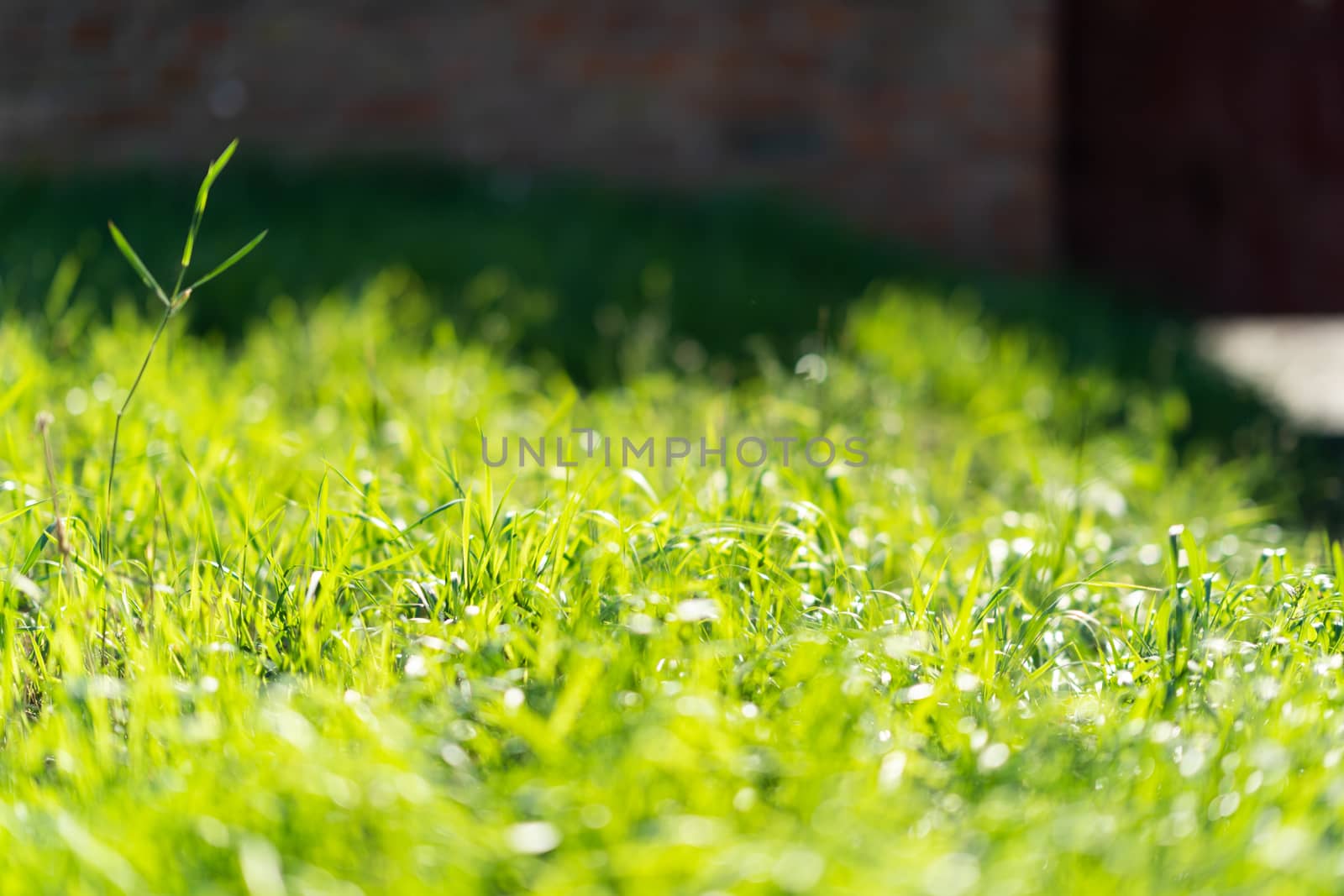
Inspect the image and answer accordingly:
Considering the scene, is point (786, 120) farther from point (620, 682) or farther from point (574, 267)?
point (620, 682)

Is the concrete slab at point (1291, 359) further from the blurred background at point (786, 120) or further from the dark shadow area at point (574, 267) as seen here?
the dark shadow area at point (574, 267)

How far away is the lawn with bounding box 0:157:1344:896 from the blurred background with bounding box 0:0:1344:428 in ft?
8.75

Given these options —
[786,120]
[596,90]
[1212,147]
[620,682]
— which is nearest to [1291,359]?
[1212,147]

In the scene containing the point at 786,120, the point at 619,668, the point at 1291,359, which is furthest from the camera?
the point at 786,120

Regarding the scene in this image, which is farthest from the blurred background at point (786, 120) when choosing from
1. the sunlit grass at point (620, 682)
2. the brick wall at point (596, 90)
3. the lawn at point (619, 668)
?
the sunlit grass at point (620, 682)

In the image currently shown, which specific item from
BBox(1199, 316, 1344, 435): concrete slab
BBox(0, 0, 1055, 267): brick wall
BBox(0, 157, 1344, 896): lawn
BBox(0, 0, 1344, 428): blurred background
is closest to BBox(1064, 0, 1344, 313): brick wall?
BBox(0, 0, 1344, 428): blurred background

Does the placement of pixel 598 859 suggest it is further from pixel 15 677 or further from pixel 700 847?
pixel 15 677

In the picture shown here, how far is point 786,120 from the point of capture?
17.7 feet

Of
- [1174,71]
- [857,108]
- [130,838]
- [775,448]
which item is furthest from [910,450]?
[1174,71]

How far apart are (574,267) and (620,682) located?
2.85 meters

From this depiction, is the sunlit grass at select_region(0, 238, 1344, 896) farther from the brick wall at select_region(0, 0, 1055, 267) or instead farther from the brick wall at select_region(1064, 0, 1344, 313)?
the brick wall at select_region(1064, 0, 1344, 313)

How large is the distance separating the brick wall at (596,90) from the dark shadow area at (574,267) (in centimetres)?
31

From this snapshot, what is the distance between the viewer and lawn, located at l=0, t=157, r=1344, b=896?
104 cm

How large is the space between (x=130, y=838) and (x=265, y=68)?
191 inches
